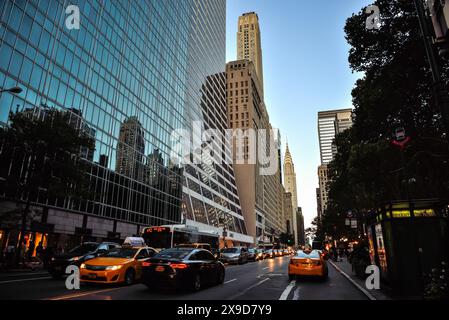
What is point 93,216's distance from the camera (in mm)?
34344

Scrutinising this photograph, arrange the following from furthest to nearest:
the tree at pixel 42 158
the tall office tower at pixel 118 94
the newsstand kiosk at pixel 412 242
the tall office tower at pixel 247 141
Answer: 1. the tall office tower at pixel 247 141
2. the tall office tower at pixel 118 94
3. the tree at pixel 42 158
4. the newsstand kiosk at pixel 412 242

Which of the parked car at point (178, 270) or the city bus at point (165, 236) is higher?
the city bus at point (165, 236)

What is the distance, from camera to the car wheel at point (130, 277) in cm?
1210

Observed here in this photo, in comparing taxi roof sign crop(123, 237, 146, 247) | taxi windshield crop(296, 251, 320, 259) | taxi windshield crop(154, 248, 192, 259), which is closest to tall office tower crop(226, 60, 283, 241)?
taxi roof sign crop(123, 237, 146, 247)

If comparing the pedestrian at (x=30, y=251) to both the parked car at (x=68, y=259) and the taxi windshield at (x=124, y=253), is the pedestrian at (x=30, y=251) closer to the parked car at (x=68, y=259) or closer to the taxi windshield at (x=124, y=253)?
the parked car at (x=68, y=259)

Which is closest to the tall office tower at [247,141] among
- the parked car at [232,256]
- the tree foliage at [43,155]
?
the parked car at [232,256]

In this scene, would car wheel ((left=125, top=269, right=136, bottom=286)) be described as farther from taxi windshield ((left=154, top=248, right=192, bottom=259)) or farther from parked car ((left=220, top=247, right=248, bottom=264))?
parked car ((left=220, top=247, right=248, bottom=264))

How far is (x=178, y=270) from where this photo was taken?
1012 cm

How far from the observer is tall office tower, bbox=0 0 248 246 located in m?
27.7

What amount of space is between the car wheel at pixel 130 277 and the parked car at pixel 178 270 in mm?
1887

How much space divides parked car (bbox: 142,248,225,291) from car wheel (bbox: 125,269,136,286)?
1887 millimetres

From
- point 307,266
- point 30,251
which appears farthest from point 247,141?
point 307,266

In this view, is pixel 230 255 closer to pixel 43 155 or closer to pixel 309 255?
pixel 309 255

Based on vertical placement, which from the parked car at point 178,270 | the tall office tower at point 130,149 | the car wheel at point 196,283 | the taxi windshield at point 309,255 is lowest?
the car wheel at point 196,283
